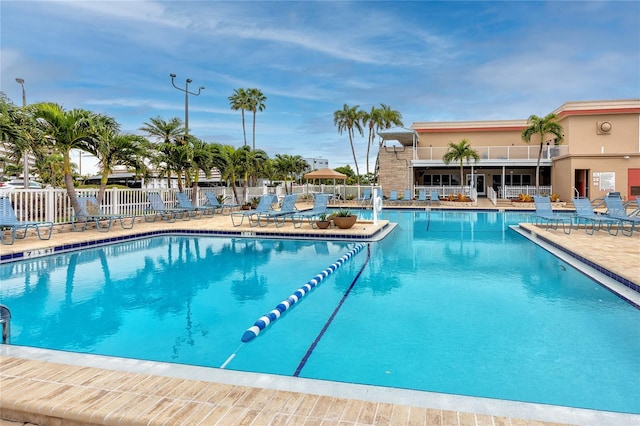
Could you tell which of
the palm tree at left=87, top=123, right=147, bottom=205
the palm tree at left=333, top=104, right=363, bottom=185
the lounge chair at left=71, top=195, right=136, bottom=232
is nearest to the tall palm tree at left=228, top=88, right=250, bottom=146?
the palm tree at left=333, top=104, right=363, bottom=185

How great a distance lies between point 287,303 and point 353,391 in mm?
2660

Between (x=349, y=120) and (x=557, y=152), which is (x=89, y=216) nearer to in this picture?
(x=557, y=152)

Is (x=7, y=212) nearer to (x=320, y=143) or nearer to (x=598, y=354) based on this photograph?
(x=598, y=354)

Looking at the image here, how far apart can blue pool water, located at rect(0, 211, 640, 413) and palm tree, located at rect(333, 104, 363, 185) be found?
91.2 feet

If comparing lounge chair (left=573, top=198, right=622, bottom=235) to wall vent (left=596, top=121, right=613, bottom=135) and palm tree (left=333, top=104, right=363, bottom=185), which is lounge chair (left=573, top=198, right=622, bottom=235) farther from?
palm tree (left=333, top=104, right=363, bottom=185)

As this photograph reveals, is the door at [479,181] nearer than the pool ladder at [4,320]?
No

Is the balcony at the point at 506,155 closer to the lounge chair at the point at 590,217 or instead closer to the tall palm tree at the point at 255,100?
the lounge chair at the point at 590,217

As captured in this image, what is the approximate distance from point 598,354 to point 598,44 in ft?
50.9

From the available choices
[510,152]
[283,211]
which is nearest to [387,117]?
[510,152]

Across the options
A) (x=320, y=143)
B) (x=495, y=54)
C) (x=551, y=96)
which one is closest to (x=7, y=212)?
(x=495, y=54)

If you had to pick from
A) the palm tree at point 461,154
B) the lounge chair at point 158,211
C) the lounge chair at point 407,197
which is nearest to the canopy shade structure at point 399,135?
the palm tree at point 461,154

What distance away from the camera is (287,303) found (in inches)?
208

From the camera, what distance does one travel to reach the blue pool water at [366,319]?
3500 mm

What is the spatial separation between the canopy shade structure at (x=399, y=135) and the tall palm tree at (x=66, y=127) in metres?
17.9
